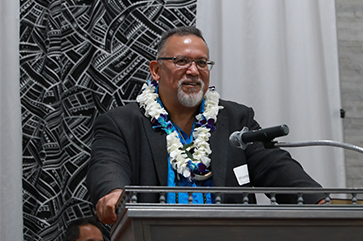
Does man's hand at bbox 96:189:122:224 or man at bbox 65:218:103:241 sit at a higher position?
man's hand at bbox 96:189:122:224

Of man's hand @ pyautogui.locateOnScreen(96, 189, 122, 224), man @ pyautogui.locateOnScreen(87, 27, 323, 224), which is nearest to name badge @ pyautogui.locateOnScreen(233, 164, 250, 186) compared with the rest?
man @ pyautogui.locateOnScreen(87, 27, 323, 224)

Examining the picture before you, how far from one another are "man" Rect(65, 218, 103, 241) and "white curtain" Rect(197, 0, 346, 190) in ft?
3.52

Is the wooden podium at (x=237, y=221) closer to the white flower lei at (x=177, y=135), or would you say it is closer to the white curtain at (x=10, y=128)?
the white flower lei at (x=177, y=135)

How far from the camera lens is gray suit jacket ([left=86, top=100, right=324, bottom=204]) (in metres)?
1.97

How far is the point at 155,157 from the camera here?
2045 millimetres

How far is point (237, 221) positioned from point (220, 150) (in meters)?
1.02

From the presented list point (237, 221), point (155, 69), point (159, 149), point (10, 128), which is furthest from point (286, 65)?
point (237, 221)

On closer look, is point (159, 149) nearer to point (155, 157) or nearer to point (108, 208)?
point (155, 157)

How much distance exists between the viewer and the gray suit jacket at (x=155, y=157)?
1.97 meters

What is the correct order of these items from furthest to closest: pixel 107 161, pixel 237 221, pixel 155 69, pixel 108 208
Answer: pixel 155 69 → pixel 107 161 → pixel 108 208 → pixel 237 221

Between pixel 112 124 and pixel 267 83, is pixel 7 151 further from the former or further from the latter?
pixel 267 83

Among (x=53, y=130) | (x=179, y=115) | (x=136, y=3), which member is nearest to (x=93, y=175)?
(x=179, y=115)

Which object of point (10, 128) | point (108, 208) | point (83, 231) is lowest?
point (83, 231)

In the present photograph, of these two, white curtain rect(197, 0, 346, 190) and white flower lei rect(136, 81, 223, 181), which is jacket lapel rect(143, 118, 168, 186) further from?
white curtain rect(197, 0, 346, 190)
